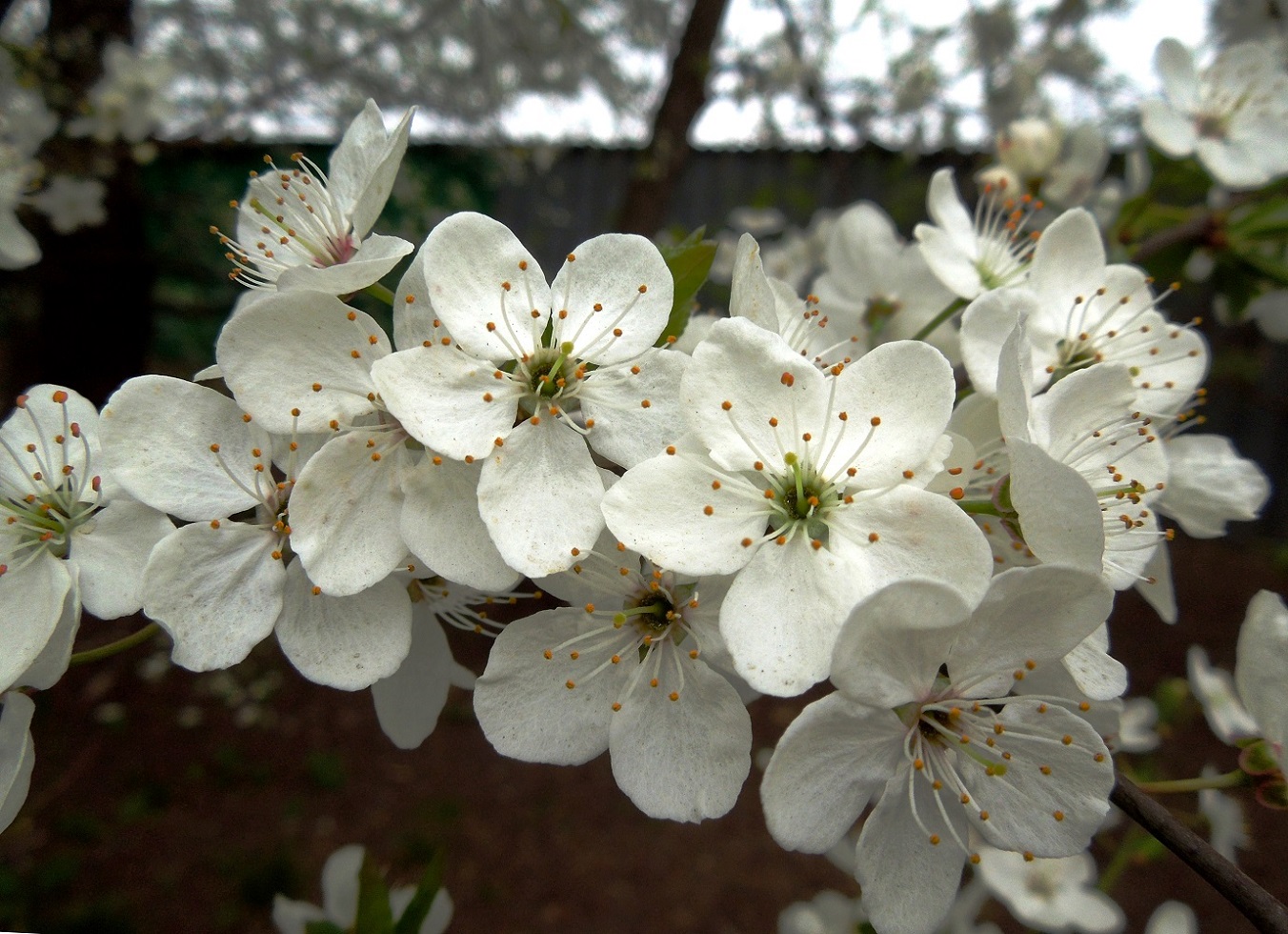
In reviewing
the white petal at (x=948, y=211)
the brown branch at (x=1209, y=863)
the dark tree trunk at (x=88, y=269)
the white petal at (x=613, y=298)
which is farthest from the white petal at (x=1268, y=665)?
the dark tree trunk at (x=88, y=269)

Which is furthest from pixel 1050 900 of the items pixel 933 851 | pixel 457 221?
pixel 457 221

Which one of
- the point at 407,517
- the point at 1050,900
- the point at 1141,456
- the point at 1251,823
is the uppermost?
the point at 1141,456

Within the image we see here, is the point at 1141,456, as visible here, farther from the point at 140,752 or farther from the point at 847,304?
the point at 140,752

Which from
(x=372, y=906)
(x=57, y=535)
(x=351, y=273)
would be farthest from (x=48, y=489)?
(x=372, y=906)

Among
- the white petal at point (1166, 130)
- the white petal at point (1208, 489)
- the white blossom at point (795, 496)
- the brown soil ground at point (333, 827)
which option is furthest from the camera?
the brown soil ground at point (333, 827)

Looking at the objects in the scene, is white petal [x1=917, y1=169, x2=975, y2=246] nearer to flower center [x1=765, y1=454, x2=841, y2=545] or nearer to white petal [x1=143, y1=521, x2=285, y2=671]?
flower center [x1=765, y1=454, x2=841, y2=545]

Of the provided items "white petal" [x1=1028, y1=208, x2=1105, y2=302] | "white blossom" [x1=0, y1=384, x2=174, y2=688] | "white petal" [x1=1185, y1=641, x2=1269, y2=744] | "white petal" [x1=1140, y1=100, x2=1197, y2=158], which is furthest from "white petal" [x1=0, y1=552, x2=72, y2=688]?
"white petal" [x1=1140, y1=100, x2=1197, y2=158]

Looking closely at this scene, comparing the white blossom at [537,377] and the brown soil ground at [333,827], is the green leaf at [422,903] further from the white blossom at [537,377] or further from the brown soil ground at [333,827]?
the brown soil ground at [333,827]
